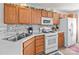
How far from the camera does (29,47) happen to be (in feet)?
6.47

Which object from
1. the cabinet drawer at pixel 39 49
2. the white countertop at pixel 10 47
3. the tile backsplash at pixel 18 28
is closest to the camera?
the white countertop at pixel 10 47

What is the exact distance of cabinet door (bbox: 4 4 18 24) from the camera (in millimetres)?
1932

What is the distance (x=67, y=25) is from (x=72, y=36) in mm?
206

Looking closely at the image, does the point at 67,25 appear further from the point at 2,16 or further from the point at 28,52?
the point at 2,16

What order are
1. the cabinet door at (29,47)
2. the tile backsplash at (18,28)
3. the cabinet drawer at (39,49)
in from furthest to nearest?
1. the tile backsplash at (18,28)
2. the cabinet drawer at (39,49)
3. the cabinet door at (29,47)

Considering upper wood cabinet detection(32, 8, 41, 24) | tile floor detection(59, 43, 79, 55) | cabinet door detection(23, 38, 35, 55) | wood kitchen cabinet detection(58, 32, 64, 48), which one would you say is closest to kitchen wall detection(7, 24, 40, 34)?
upper wood cabinet detection(32, 8, 41, 24)

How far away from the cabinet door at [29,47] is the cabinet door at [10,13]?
→ 438 mm

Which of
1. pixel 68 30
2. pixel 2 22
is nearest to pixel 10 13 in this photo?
pixel 2 22

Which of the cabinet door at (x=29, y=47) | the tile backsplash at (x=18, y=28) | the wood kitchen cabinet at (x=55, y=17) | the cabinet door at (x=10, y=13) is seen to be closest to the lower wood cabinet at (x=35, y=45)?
the cabinet door at (x=29, y=47)

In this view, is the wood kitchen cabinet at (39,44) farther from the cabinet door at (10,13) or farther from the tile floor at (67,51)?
the cabinet door at (10,13)

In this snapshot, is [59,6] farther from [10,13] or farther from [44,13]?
[10,13]

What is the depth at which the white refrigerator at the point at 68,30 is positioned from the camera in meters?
2.10

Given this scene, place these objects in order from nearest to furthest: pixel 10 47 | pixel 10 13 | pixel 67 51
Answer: pixel 10 47
pixel 10 13
pixel 67 51

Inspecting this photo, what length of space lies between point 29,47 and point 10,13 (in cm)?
58
